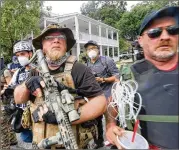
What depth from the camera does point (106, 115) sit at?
7.08ft

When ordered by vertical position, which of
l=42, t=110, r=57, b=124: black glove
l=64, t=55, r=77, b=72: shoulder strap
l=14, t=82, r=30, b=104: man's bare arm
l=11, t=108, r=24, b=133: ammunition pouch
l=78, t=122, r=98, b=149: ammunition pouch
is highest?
l=64, t=55, r=77, b=72: shoulder strap

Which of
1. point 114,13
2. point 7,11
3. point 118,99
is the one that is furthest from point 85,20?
point 118,99

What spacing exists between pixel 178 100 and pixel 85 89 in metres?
0.77

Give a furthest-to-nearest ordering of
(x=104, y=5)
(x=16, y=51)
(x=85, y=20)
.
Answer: (x=104, y=5) < (x=85, y=20) < (x=16, y=51)

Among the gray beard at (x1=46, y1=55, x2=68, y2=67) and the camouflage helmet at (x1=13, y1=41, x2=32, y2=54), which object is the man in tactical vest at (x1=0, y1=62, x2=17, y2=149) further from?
the gray beard at (x1=46, y1=55, x2=68, y2=67)

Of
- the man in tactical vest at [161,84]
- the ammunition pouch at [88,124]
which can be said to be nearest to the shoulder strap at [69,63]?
the ammunition pouch at [88,124]

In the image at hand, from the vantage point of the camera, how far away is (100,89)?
2281 millimetres

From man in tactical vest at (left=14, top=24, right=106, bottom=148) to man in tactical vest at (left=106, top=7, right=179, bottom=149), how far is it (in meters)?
0.39

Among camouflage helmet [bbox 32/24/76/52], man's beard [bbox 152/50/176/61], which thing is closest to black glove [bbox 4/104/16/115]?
camouflage helmet [bbox 32/24/76/52]

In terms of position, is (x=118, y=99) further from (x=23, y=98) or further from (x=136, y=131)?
(x=23, y=98)

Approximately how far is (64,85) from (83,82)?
0.15 metres

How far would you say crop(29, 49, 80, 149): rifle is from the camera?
1996 millimetres

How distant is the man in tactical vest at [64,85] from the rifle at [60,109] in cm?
5

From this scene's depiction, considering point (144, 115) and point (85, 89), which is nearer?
point (144, 115)
